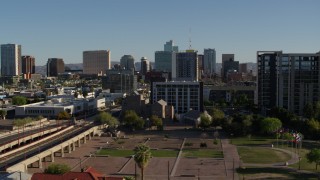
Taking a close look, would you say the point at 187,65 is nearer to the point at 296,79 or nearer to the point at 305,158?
the point at 296,79

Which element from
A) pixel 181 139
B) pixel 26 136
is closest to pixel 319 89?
pixel 181 139

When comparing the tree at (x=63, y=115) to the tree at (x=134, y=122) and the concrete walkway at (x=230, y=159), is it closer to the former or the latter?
the tree at (x=134, y=122)

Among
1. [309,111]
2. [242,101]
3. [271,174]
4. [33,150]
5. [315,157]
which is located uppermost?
[242,101]

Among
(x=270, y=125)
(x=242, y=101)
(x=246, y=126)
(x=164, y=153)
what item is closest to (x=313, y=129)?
(x=270, y=125)

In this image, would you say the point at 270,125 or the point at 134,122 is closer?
the point at 270,125

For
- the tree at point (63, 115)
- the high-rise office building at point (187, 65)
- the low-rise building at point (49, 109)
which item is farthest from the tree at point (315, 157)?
the high-rise office building at point (187, 65)

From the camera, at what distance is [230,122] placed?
7194 centimetres

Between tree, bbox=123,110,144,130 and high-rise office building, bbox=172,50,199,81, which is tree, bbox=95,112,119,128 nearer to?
tree, bbox=123,110,144,130

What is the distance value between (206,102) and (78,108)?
Result: 33.8 metres

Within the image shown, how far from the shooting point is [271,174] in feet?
147

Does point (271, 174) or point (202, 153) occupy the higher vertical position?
point (202, 153)

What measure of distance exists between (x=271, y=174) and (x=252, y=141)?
20490 mm

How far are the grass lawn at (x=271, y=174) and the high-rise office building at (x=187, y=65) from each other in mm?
138540

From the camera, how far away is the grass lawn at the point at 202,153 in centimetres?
5484
